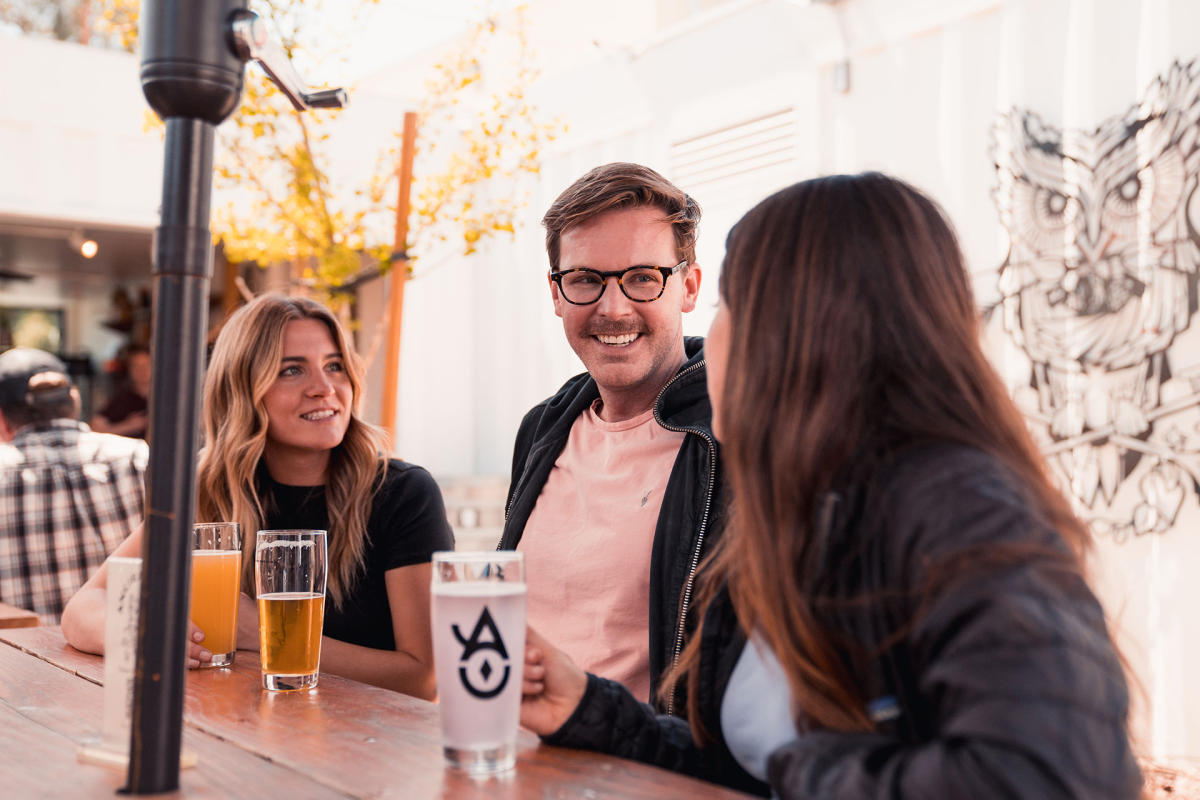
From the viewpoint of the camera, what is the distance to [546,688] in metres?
1.06

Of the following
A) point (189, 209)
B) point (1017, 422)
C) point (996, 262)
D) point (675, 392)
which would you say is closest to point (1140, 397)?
point (996, 262)

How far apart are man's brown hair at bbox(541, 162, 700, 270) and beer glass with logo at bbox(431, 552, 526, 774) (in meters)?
1.15

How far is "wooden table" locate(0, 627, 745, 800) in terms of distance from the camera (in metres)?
0.92

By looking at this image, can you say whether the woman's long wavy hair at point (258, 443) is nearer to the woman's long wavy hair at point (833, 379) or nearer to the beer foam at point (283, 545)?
the beer foam at point (283, 545)

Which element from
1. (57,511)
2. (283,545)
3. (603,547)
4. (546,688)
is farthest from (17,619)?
(546,688)

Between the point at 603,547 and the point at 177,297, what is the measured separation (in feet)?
3.69

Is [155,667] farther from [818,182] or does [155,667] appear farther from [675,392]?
[675,392]

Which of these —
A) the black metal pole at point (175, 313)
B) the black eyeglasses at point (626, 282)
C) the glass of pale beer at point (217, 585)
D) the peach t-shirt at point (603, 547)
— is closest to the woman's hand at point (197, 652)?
the glass of pale beer at point (217, 585)

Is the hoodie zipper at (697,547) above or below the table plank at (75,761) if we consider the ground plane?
above

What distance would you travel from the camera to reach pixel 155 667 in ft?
2.74

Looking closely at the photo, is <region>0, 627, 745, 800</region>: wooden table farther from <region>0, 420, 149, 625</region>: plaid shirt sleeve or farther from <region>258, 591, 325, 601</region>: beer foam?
<region>0, 420, 149, 625</region>: plaid shirt sleeve

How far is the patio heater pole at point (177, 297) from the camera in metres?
0.83

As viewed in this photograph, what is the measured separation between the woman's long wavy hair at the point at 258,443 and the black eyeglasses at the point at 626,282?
1.88 feet

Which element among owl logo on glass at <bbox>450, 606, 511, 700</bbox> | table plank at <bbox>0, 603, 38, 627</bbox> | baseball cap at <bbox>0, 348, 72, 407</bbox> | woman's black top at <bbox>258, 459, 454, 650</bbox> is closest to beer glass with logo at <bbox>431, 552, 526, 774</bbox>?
owl logo on glass at <bbox>450, 606, 511, 700</bbox>
